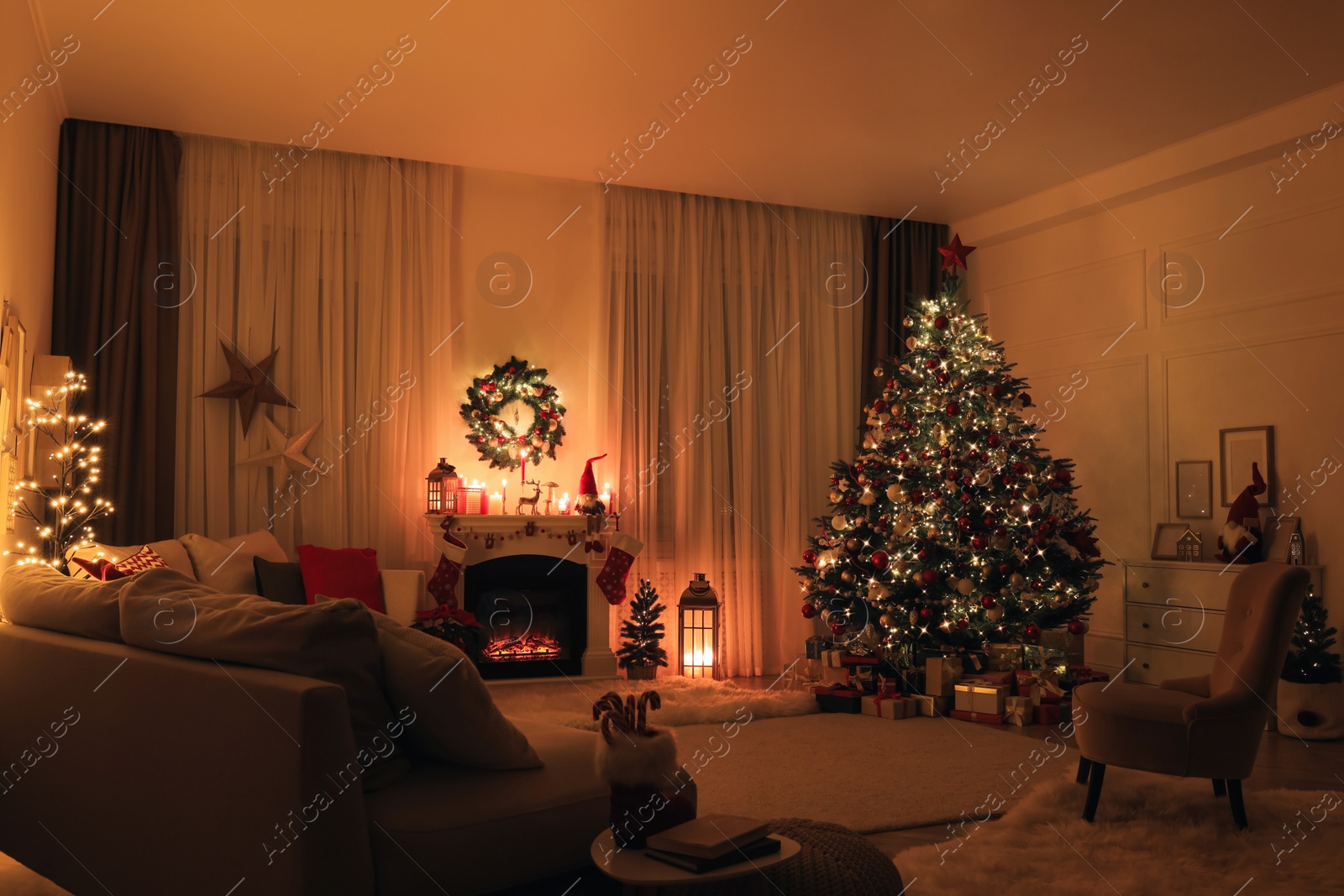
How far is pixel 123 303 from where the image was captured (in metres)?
5.68

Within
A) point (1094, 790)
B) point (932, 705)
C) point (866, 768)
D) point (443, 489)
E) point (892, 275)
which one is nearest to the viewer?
point (1094, 790)

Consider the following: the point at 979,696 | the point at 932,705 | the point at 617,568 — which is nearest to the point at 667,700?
the point at 617,568

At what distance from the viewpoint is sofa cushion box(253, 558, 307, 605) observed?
5.39 metres

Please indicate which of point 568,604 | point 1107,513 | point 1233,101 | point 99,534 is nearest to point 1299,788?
point 1107,513

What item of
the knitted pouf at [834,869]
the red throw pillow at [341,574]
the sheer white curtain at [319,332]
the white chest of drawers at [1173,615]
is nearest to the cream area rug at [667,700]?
the red throw pillow at [341,574]

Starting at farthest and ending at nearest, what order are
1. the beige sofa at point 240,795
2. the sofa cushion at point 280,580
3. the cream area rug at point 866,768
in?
the sofa cushion at point 280,580 → the cream area rug at point 866,768 → the beige sofa at point 240,795

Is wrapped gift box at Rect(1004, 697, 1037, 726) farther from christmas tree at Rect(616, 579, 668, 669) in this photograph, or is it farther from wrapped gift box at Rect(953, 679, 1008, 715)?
christmas tree at Rect(616, 579, 668, 669)

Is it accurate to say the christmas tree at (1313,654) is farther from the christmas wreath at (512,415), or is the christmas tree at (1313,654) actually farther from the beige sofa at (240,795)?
the christmas wreath at (512,415)

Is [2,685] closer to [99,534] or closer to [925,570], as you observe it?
[99,534]

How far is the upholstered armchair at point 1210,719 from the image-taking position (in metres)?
3.33

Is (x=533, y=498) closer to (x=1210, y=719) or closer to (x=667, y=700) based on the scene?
(x=667, y=700)

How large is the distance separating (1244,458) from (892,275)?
111 inches

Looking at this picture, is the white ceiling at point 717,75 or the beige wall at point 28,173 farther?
the white ceiling at point 717,75

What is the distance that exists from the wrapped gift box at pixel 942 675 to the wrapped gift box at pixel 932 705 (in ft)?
0.09
